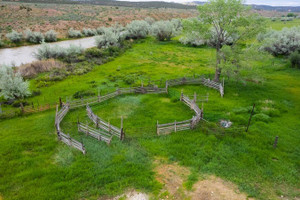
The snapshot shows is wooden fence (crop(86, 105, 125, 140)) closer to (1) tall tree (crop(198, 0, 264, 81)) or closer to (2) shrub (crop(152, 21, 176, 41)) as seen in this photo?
(1) tall tree (crop(198, 0, 264, 81))

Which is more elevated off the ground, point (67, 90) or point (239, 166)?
point (67, 90)

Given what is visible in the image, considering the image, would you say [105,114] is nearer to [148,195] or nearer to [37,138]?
[37,138]

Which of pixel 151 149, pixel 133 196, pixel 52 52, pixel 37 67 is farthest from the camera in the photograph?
pixel 52 52

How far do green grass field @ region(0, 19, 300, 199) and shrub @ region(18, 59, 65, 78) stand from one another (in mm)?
8533

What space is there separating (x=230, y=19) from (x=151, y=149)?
18.9 m

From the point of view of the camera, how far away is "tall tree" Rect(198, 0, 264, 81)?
23.4m

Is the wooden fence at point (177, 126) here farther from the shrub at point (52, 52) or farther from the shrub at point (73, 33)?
the shrub at point (73, 33)

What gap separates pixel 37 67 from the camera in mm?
31641

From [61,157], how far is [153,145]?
254 inches

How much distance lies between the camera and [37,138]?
1588 cm

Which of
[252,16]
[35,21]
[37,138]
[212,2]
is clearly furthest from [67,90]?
[35,21]

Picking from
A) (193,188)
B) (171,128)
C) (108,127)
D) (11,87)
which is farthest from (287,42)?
(11,87)

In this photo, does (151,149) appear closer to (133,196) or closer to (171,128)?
(171,128)

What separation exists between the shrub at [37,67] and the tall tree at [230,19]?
77.7 ft
